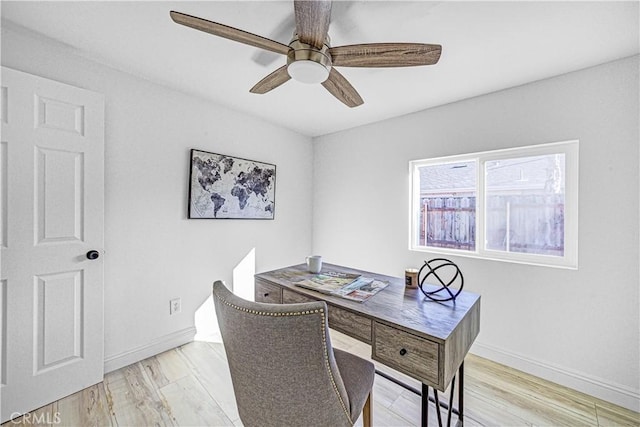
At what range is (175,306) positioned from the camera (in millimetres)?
2404

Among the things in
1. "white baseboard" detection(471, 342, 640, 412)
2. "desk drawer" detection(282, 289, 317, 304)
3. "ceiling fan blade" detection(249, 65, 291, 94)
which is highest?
"ceiling fan blade" detection(249, 65, 291, 94)

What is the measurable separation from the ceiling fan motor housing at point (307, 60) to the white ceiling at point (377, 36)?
1.01 ft

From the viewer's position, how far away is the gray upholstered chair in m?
0.87

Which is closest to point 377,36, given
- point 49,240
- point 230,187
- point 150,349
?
point 230,187

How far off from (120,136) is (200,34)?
1044mm

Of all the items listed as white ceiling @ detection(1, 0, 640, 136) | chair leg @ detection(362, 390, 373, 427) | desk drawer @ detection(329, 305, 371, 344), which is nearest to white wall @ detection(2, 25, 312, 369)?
white ceiling @ detection(1, 0, 640, 136)

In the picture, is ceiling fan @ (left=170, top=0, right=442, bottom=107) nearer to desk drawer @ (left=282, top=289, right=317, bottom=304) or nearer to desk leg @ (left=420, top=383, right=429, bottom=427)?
desk drawer @ (left=282, top=289, right=317, bottom=304)

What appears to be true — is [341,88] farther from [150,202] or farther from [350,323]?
[150,202]

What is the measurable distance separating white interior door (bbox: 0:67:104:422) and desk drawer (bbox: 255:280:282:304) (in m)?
1.13

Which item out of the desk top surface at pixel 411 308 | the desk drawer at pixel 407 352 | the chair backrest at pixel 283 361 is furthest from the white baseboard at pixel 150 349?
the desk drawer at pixel 407 352

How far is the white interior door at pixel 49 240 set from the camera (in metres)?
1.57

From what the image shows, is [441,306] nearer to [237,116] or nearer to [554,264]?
[554,264]

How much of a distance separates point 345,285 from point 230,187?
170 centimetres

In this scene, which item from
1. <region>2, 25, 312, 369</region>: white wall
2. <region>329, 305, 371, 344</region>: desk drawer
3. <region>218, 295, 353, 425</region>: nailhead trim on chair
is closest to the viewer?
<region>218, 295, 353, 425</region>: nailhead trim on chair
